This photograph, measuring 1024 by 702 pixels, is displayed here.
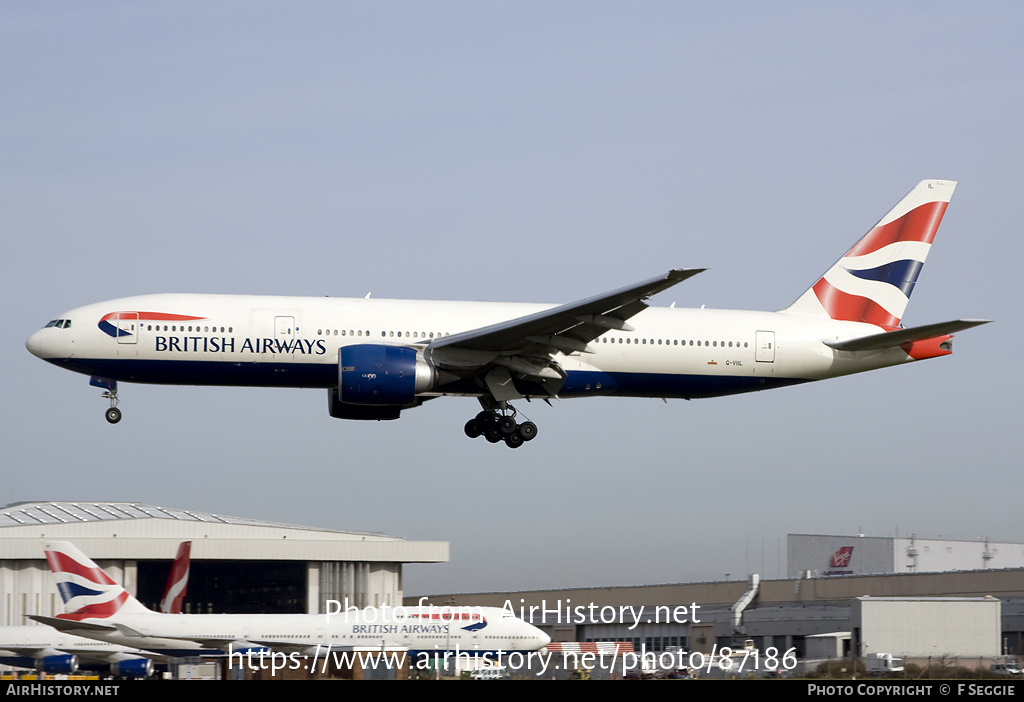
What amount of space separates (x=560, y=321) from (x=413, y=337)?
406 centimetres

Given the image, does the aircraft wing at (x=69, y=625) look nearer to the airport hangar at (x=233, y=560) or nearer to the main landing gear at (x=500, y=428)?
the main landing gear at (x=500, y=428)

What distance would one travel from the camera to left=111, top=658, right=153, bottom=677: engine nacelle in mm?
32125

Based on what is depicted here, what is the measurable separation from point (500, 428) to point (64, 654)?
14.0m

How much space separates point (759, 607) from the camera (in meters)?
48.1

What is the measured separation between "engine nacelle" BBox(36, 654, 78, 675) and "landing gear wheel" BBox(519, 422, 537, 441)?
14.1m

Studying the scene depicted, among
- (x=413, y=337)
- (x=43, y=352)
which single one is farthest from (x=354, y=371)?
(x=43, y=352)

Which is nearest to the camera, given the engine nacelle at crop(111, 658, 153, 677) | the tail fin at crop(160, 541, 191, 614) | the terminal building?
the engine nacelle at crop(111, 658, 153, 677)

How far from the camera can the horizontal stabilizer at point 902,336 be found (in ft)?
96.5

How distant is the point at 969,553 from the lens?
81375 millimetres

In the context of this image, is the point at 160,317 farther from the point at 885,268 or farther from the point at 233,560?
the point at 233,560

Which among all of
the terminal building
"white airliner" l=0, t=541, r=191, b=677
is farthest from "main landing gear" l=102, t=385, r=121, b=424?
the terminal building

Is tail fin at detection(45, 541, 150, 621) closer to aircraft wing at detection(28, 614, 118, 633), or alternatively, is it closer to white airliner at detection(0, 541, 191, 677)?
white airliner at detection(0, 541, 191, 677)

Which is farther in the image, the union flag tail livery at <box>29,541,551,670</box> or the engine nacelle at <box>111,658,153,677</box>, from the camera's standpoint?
the union flag tail livery at <box>29,541,551,670</box>

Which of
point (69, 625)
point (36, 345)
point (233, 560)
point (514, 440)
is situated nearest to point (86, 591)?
point (69, 625)
